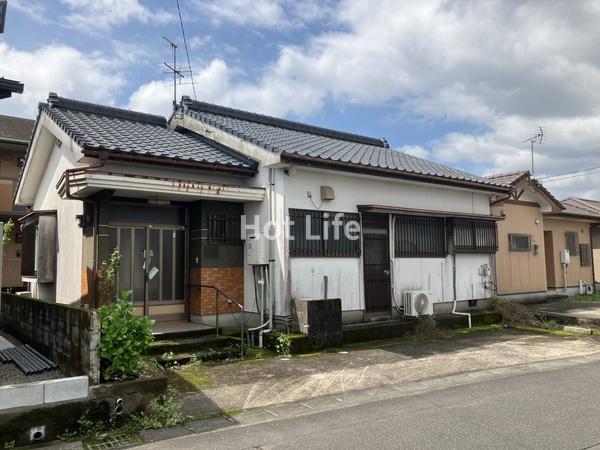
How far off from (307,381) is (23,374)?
376cm

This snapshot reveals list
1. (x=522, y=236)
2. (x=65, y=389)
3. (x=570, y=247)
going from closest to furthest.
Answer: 1. (x=65, y=389)
2. (x=522, y=236)
3. (x=570, y=247)

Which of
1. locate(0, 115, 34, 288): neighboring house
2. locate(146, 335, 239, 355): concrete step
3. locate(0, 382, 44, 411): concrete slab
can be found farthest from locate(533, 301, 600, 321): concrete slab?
locate(0, 115, 34, 288): neighboring house

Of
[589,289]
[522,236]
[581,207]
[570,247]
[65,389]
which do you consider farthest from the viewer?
[581,207]

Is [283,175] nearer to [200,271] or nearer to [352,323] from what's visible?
[200,271]

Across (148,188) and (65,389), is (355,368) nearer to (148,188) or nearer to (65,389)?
(65,389)

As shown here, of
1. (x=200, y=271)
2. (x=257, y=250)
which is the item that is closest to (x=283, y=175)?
(x=257, y=250)

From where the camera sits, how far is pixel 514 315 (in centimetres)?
1191

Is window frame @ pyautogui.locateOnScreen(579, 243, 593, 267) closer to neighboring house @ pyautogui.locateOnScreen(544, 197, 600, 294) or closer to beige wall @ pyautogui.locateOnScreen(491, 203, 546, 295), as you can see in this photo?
neighboring house @ pyautogui.locateOnScreen(544, 197, 600, 294)

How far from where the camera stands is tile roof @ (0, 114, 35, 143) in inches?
706

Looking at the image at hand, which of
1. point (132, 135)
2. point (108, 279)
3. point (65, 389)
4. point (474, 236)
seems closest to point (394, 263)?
point (474, 236)

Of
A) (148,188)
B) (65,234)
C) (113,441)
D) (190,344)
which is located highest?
(148,188)

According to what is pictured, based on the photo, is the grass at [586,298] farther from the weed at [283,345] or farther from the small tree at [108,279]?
the small tree at [108,279]

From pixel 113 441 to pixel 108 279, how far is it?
4.05 metres

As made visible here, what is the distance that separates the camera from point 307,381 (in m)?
6.61
